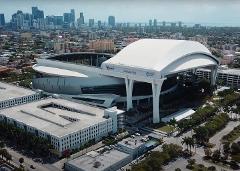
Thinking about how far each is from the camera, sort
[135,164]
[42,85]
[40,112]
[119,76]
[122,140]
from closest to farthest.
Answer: [135,164] < [122,140] < [40,112] < [119,76] < [42,85]

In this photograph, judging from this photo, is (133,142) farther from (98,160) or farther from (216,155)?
(216,155)

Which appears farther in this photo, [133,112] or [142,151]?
[133,112]

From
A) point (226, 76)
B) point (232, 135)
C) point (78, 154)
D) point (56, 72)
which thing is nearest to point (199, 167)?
point (232, 135)

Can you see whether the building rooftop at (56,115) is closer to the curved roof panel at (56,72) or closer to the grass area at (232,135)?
the curved roof panel at (56,72)

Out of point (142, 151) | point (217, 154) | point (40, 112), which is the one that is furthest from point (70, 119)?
point (217, 154)

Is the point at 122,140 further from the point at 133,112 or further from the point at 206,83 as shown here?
the point at 206,83

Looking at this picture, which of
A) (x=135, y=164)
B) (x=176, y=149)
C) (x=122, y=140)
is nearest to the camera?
(x=135, y=164)

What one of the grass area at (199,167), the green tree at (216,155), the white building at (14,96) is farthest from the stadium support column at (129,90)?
the grass area at (199,167)
